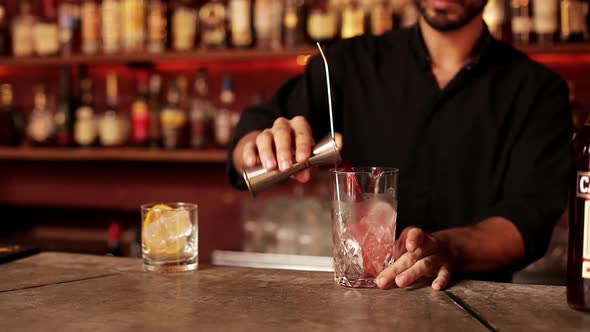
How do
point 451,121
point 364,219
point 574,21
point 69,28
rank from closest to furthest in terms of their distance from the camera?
point 364,219 → point 451,121 → point 574,21 → point 69,28

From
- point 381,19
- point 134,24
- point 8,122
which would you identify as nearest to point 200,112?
point 134,24

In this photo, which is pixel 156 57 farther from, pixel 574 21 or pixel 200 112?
pixel 574 21

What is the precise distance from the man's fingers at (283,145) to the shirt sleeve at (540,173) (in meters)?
0.63

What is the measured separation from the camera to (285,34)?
292 centimetres

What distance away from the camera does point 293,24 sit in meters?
2.90

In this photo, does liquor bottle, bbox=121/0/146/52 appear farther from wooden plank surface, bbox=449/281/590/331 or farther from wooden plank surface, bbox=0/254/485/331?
wooden plank surface, bbox=449/281/590/331

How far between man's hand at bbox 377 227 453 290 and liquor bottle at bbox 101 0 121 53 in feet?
7.12

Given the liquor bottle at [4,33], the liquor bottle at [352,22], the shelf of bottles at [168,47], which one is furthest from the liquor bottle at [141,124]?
the liquor bottle at [352,22]

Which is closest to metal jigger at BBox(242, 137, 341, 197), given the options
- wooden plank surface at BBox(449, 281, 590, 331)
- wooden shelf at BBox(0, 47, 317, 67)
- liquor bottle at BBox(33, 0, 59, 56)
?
wooden plank surface at BBox(449, 281, 590, 331)

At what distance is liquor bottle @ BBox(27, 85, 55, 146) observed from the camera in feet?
10.8

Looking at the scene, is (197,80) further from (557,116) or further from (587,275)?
(587,275)

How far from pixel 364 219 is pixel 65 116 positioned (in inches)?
95.3

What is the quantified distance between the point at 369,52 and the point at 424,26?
0.50ft

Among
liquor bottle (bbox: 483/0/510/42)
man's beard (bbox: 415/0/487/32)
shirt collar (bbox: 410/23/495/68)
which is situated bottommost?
shirt collar (bbox: 410/23/495/68)
